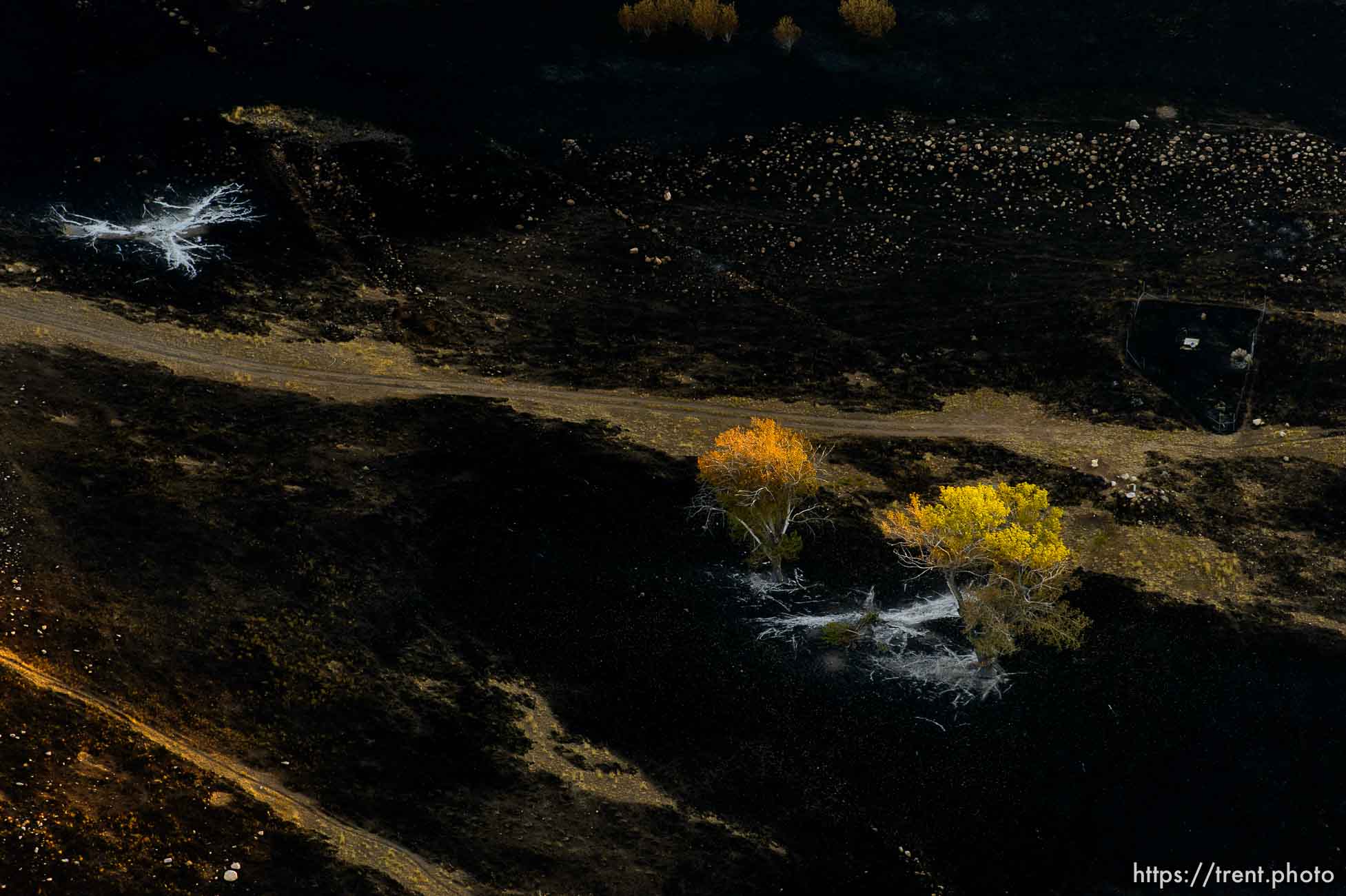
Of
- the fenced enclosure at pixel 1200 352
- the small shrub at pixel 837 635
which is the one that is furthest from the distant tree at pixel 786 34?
the small shrub at pixel 837 635

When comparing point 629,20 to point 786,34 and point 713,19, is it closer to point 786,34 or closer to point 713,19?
point 713,19

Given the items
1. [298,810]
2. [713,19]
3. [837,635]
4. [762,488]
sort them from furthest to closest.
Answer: [713,19], [837,635], [762,488], [298,810]

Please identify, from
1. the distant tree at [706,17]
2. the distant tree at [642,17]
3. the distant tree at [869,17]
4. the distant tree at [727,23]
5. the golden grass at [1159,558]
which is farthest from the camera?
the distant tree at [642,17]

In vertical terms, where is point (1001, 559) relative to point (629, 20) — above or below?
below

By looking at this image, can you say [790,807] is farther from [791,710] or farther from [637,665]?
[637,665]

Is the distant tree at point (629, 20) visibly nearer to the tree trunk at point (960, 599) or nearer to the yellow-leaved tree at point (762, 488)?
the yellow-leaved tree at point (762, 488)

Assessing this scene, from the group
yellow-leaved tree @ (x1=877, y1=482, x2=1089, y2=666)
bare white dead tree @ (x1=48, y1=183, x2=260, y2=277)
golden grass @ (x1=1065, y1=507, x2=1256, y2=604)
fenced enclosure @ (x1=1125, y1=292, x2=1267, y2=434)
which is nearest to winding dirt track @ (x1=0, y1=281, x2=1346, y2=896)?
fenced enclosure @ (x1=1125, y1=292, x2=1267, y2=434)

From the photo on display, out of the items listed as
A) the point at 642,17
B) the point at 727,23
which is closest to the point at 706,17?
the point at 727,23
